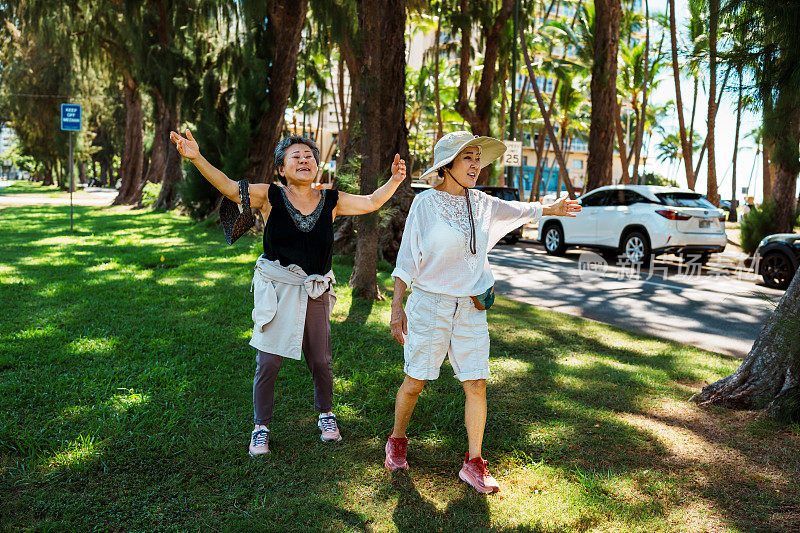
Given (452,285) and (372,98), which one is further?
(372,98)

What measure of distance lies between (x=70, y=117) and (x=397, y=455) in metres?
15.8

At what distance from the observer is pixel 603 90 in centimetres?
2067

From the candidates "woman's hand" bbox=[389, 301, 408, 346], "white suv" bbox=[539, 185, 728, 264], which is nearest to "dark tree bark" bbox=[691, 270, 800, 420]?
"woman's hand" bbox=[389, 301, 408, 346]

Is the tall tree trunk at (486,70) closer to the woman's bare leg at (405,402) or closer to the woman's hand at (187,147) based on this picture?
the woman's hand at (187,147)

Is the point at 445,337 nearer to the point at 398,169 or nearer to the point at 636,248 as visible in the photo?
the point at 398,169

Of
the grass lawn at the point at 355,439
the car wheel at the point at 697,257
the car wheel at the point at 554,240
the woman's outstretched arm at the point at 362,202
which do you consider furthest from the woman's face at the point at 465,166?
the car wheel at the point at 554,240

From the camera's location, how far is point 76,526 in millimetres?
3076

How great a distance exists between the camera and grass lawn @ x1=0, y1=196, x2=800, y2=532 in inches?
128

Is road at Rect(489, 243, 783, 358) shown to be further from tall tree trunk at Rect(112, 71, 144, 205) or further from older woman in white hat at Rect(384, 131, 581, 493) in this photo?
tall tree trunk at Rect(112, 71, 144, 205)

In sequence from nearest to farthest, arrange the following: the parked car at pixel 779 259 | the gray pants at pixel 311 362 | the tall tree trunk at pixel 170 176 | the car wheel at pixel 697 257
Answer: the gray pants at pixel 311 362 < the parked car at pixel 779 259 < the car wheel at pixel 697 257 < the tall tree trunk at pixel 170 176

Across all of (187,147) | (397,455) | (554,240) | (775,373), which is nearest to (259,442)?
(397,455)

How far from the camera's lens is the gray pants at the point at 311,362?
3.98 meters

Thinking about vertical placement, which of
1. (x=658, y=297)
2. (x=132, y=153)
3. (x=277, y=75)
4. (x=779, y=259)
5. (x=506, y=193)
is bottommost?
(x=658, y=297)

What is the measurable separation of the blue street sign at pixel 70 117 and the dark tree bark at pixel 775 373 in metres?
15.8
